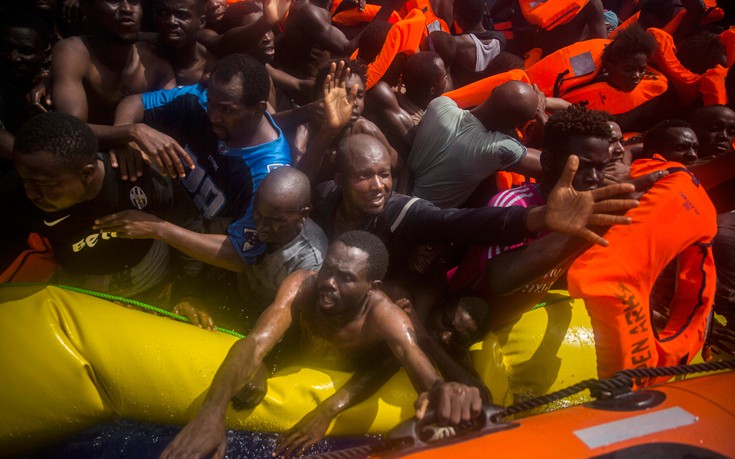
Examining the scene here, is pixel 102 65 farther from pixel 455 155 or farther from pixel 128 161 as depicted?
pixel 455 155

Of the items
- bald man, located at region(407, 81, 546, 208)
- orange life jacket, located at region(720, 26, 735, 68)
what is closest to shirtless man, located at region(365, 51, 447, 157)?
bald man, located at region(407, 81, 546, 208)

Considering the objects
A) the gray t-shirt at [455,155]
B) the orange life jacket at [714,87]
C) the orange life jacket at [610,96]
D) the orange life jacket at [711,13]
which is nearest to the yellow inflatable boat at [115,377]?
the gray t-shirt at [455,155]

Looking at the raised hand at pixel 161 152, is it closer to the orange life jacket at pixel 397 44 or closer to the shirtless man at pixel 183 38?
the shirtless man at pixel 183 38

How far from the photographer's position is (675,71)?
4594 mm

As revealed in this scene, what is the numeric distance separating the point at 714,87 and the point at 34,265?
4.76 m

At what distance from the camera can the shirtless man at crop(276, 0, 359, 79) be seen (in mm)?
3518

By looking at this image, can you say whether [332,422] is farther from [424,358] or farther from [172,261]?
[172,261]

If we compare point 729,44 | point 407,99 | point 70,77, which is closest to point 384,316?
point 70,77

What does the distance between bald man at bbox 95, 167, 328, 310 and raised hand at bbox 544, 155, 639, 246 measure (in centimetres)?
98

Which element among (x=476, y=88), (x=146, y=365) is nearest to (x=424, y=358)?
(x=146, y=365)

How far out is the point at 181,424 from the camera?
210cm

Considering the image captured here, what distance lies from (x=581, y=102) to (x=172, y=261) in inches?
125

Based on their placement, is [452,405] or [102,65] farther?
[102,65]

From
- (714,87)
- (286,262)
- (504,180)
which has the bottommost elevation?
(286,262)
